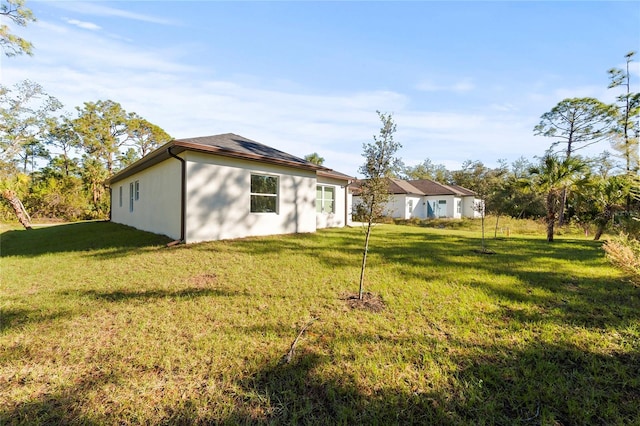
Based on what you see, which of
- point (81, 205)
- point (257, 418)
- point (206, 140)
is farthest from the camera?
point (81, 205)

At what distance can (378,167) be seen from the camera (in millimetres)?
4742

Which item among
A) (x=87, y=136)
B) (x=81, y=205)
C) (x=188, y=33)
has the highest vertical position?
(x=87, y=136)

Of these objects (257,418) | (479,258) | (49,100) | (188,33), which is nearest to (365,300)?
(257,418)

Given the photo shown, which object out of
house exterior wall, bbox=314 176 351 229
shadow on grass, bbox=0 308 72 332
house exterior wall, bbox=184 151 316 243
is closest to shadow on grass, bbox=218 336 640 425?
shadow on grass, bbox=0 308 72 332

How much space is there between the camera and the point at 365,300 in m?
4.58

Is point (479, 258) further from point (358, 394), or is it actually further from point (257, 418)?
point (257, 418)

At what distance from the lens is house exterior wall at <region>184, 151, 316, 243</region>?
28.6 feet

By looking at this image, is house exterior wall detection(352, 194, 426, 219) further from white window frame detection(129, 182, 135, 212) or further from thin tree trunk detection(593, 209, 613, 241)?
white window frame detection(129, 182, 135, 212)

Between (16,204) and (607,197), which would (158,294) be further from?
(16,204)

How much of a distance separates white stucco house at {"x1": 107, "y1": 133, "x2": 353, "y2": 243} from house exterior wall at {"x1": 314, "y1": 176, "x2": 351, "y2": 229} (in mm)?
2381

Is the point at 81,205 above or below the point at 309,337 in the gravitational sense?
above

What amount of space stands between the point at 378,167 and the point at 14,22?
19099mm

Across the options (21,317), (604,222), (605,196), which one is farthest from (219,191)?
(604,222)

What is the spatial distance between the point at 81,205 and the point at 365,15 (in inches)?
1137
